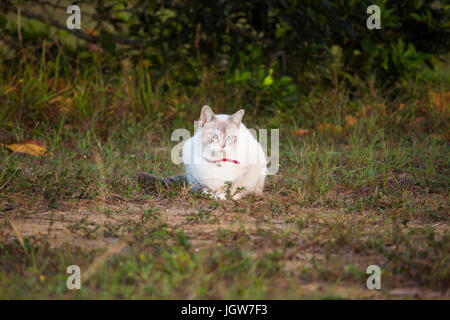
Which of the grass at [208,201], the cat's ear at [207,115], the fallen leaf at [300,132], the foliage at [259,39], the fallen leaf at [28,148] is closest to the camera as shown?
the grass at [208,201]

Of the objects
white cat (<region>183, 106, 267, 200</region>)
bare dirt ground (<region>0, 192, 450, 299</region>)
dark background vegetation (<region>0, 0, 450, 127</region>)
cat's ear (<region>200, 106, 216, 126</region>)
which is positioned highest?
dark background vegetation (<region>0, 0, 450, 127</region>)

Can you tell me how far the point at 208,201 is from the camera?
11.8 feet

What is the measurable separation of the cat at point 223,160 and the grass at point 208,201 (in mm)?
149

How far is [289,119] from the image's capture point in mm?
5730

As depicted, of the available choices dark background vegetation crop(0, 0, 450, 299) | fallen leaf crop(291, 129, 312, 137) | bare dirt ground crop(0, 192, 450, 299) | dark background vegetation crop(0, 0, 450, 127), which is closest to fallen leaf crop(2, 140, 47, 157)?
dark background vegetation crop(0, 0, 450, 299)

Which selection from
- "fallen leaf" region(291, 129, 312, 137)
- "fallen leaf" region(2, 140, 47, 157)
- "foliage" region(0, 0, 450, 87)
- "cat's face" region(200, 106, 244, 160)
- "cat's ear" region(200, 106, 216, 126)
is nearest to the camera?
"cat's face" region(200, 106, 244, 160)

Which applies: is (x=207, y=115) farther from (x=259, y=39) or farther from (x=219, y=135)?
(x=259, y=39)

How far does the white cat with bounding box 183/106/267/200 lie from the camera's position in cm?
365

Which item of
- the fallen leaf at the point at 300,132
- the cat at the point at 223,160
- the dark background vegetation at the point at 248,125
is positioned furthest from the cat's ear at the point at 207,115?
the fallen leaf at the point at 300,132

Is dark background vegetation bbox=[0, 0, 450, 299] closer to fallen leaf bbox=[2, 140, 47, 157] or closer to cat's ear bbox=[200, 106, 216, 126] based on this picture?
fallen leaf bbox=[2, 140, 47, 157]

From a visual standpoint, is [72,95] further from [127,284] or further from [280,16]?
[127,284]

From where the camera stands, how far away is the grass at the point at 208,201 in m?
2.34

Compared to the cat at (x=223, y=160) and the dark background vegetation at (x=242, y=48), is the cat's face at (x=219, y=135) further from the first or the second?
the dark background vegetation at (x=242, y=48)

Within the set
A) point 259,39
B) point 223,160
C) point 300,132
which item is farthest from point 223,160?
point 259,39
